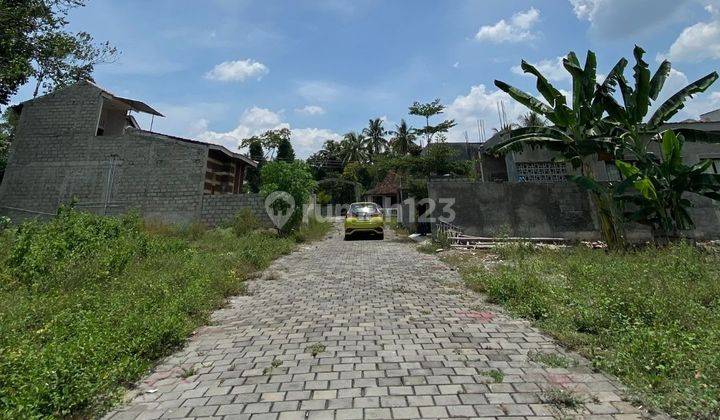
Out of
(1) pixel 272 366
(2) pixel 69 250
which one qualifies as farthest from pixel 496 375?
(2) pixel 69 250

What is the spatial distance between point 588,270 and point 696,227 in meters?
10.00

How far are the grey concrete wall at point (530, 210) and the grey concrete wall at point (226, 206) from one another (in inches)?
306

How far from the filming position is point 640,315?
4.12m

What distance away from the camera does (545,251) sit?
31.5ft

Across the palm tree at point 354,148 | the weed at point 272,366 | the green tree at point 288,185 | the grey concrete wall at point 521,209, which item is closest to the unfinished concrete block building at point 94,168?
the green tree at point 288,185

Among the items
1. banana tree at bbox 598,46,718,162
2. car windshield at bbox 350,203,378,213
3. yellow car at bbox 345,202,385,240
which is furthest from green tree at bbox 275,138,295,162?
banana tree at bbox 598,46,718,162

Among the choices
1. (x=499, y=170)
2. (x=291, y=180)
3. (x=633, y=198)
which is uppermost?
(x=499, y=170)

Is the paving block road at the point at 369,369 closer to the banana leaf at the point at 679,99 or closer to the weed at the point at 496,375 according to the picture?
the weed at the point at 496,375

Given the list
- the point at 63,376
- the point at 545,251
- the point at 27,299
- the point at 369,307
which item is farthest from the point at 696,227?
the point at 27,299

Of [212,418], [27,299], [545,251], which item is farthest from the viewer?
[545,251]

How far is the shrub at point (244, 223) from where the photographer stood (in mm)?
14414

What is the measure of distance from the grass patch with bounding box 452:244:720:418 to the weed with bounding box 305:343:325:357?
2.50m

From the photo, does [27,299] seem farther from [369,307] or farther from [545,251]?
[545,251]

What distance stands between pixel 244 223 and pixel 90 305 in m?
10.3
